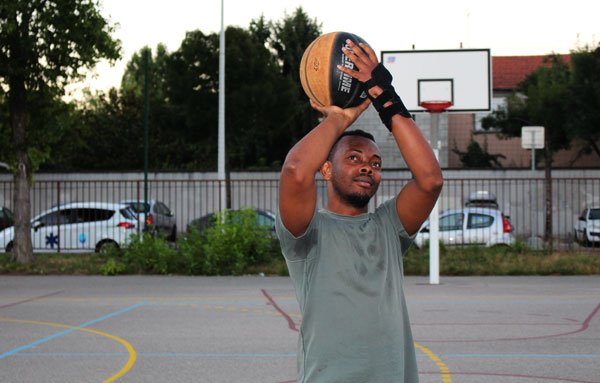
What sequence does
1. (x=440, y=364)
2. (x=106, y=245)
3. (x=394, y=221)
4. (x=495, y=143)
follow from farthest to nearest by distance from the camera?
1. (x=495, y=143)
2. (x=106, y=245)
3. (x=440, y=364)
4. (x=394, y=221)

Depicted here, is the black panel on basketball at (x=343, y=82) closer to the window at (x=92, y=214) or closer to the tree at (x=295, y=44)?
the window at (x=92, y=214)

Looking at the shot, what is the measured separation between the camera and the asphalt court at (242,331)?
23.2ft

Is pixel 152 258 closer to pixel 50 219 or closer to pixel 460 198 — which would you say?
pixel 50 219

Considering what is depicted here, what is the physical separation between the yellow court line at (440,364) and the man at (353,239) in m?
4.02

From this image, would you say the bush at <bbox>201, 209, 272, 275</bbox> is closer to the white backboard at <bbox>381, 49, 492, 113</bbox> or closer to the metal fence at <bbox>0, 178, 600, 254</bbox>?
the white backboard at <bbox>381, 49, 492, 113</bbox>

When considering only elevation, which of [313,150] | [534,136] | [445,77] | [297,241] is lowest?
[297,241]

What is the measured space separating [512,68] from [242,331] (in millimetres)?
44045

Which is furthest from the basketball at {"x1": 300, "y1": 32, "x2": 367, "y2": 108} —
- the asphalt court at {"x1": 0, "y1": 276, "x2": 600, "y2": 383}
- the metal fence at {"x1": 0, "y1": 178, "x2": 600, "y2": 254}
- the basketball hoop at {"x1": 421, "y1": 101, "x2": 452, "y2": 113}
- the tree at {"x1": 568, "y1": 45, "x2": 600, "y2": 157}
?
the tree at {"x1": 568, "y1": 45, "x2": 600, "y2": 157}

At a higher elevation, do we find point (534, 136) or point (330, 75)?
point (534, 136)

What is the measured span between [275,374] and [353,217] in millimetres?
4255

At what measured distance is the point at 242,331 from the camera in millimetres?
9398

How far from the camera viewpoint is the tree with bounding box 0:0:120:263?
1642cm

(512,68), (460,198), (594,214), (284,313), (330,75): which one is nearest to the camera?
(330,75)

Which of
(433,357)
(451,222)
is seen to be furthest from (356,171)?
(451,222)
